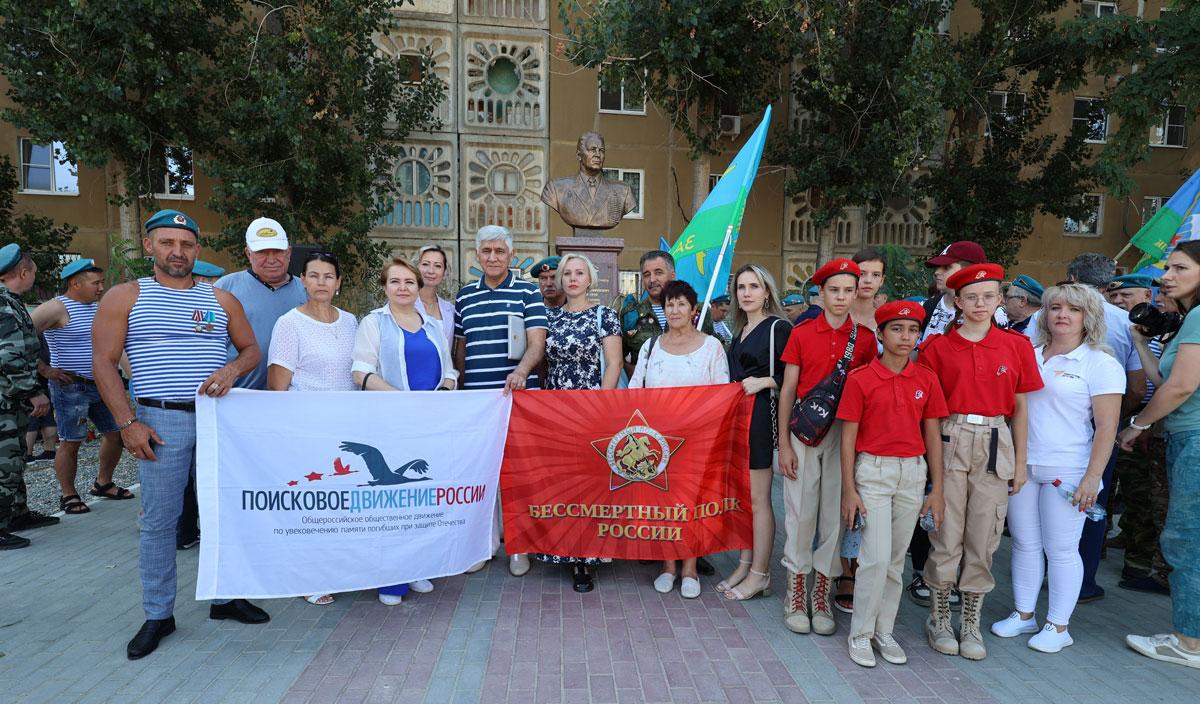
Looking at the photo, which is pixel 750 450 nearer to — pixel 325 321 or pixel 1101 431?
pixel 1101 431

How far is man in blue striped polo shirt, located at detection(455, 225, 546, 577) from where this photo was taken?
4.38 m

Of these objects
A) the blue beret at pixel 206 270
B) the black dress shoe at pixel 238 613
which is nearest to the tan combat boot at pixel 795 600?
the black dress shoe at pixel 238 613

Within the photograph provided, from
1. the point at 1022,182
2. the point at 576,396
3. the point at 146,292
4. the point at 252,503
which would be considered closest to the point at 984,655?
the point at 576,396

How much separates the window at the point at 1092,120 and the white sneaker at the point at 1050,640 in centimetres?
1667

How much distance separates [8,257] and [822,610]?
21.4 feet

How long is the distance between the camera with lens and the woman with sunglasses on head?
4.92m

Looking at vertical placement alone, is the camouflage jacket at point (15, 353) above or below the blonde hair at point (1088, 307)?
below

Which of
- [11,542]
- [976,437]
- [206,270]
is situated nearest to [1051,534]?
[976,437]

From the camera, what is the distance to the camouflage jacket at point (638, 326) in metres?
4.70

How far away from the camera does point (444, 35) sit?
15031mm

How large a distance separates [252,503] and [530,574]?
1.91m

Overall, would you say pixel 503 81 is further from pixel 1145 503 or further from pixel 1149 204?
pixel 1149 204

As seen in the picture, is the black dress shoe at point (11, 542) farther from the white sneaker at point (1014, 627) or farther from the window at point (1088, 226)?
the window at point (1088, 226)

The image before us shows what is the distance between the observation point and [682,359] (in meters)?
4.18
